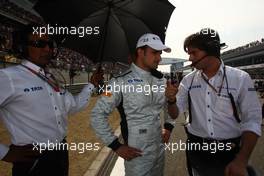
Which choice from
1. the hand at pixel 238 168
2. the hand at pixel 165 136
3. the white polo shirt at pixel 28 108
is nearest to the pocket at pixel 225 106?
the hand at pixel 238 168

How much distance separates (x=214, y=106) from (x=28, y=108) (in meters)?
1.57

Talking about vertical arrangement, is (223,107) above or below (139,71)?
below

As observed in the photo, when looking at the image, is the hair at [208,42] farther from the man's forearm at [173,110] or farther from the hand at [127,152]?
the hand at [127,152]

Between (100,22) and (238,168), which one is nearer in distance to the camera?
(238,168)

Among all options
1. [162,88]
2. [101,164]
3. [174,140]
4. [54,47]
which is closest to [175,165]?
[101,164]

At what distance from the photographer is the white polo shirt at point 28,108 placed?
8.89ft

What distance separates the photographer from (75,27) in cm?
384

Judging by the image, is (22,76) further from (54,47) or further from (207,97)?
(207,97)

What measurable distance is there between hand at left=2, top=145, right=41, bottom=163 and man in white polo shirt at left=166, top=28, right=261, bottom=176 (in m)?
1.25

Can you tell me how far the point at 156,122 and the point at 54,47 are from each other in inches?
46.5

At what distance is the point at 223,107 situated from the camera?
2932 millimetres

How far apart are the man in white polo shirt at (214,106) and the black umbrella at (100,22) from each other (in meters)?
0.98

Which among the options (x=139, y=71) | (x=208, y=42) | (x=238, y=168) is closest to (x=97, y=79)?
(x=139, y=71)

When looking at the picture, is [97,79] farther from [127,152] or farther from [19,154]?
[19,154]
